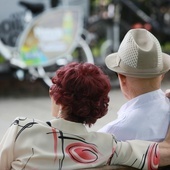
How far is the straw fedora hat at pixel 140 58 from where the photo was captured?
2.36 m

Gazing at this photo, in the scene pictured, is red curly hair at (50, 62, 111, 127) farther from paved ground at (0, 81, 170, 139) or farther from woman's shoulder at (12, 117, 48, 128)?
paved ground at (0, 81, 170, 139)

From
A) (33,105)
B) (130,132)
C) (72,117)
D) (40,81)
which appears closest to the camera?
(72,117)

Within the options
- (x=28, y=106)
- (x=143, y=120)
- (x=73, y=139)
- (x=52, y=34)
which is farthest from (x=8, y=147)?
(x=52, y=34)

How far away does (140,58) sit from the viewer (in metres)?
2.37

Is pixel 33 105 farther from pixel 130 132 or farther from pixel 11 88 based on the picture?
pixel 130 132

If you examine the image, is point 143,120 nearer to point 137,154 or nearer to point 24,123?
point 137,154

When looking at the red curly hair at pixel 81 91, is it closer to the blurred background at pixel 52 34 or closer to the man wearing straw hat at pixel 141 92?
the man wearing straw hat at pixel 141 92

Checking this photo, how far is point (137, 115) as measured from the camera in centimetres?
236

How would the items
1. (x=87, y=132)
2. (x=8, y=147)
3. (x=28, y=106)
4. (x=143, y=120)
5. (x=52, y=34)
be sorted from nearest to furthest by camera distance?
(x=8, y=147) → (x=87, y=132) → (x=143, y=120) → (x=28, y=106) → (x=52, y=34)

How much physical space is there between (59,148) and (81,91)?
0.23 metres

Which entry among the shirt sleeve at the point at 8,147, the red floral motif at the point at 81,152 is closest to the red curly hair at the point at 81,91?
the red floral motif at the point at 81,152

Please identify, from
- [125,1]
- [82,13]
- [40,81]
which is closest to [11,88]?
[40,81]

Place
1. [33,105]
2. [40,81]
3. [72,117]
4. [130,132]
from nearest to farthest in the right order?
[72,117] < [130,132] < [33,105] < [40,81]

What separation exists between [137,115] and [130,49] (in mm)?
289
